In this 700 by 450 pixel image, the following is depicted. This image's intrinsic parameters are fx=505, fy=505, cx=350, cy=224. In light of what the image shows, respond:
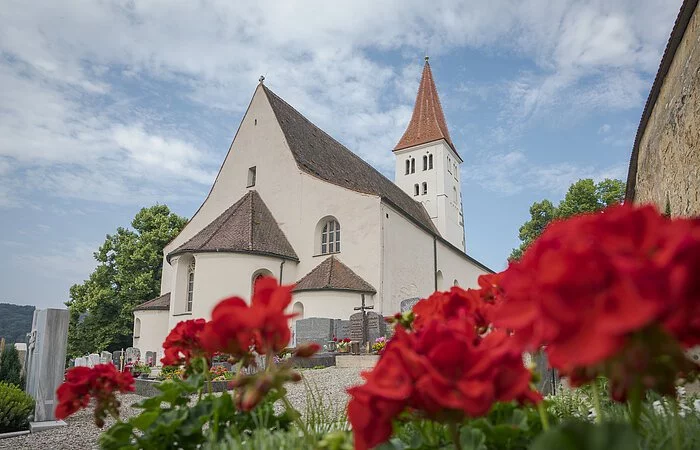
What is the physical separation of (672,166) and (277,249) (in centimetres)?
1676

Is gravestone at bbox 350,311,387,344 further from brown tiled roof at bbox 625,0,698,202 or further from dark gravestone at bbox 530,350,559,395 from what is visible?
dark gravestone at bbox 530,350,559,395

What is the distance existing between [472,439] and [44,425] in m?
7.70

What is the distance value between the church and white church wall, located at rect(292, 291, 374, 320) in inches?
1.5

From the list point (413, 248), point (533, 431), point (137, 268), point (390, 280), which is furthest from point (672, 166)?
point (137, 268)

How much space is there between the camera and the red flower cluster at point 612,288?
2.46ft

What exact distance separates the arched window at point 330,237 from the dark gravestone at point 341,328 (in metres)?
4.70

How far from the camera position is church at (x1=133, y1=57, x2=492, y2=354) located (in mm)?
19984

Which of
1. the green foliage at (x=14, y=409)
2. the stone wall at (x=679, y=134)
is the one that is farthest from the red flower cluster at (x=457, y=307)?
the green foliage at (x=14, y=409)

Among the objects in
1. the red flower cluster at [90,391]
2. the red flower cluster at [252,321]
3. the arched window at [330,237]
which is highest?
the arched window at [330,237]

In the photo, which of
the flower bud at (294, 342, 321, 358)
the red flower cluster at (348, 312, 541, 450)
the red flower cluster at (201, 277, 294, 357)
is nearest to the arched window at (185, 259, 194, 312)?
the flower bud at (294, 342, 321, 358)

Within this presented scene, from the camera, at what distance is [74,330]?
1211 inches

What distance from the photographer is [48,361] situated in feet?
25.1

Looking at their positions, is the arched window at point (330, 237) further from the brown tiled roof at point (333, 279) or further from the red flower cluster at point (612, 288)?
the red flower cluster at point (612, 288)

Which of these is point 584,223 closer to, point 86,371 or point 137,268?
point 86,371
